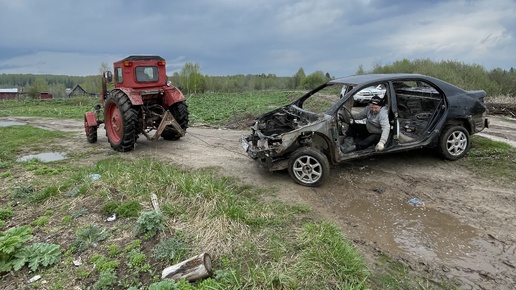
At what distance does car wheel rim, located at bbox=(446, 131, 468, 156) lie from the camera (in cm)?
654

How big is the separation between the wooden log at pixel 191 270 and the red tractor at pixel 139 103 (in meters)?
5.56

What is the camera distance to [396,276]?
10.8ft

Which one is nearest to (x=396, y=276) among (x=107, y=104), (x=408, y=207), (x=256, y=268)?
(x=256, y=268)

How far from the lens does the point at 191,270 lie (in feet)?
10.3

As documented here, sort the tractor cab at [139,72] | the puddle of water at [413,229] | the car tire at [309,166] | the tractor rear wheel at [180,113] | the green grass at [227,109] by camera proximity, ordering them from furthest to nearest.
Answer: the green grass at [227,109]
the tractor rear wheel at [180,113]
the tractor cab at [139,72]
the car tire at [309,166]
the puddle of water at [413,229]

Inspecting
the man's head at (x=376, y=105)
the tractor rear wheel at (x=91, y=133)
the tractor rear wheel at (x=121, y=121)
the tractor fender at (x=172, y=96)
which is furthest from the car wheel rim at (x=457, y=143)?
the tractor rear wheel at (x=91, y=133)

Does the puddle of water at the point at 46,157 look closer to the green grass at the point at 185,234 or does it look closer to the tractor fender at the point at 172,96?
the green grass at the point at 185,234

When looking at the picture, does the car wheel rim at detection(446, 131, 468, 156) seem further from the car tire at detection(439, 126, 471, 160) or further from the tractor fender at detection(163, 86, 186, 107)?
the tractor fender at detection(163, 86, 186, 107)

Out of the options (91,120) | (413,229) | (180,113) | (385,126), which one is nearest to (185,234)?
(413,229)

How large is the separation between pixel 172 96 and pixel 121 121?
4.70ft

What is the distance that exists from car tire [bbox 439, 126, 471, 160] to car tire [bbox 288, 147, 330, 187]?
249cm

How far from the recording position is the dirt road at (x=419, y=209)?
3.57 meters

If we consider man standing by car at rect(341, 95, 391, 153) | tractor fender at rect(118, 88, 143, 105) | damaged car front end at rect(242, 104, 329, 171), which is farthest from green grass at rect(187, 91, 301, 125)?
man standing by car at rect(341, 95, 391, 153)

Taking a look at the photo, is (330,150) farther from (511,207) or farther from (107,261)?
(107,261)
